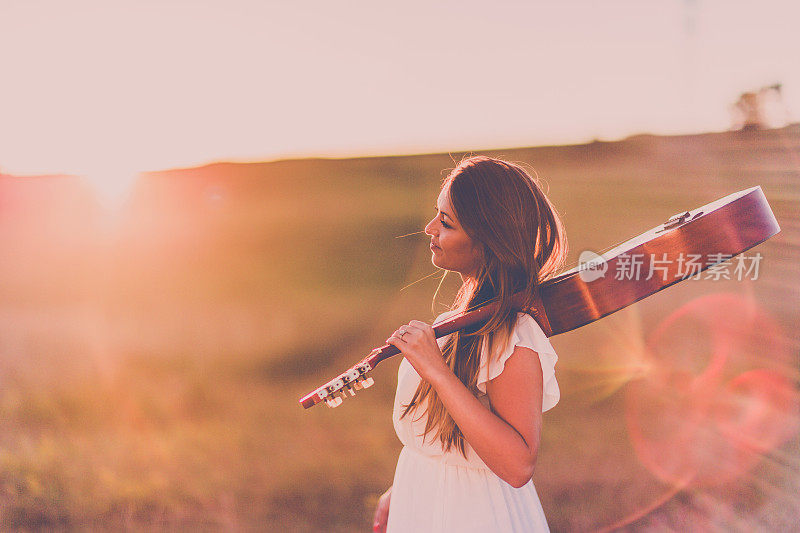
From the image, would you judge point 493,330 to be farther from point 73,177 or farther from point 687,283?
point 73,177

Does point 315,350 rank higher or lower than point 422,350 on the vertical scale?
lower

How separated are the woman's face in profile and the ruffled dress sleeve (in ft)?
0.62

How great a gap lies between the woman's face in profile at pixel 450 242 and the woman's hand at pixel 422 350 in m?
0.23

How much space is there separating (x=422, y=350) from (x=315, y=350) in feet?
13.3

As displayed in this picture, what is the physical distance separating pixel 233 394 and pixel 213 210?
201cm

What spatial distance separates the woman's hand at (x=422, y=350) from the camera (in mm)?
1343

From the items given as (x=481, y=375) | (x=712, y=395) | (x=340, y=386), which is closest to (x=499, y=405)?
(x=481, y=375)

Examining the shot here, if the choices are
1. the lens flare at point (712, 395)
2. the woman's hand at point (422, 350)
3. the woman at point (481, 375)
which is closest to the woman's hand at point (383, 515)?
the woman at point (481, 375)

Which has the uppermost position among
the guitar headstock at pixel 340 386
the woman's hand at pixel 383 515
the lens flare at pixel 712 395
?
the guitar headstock at pixel 340 386

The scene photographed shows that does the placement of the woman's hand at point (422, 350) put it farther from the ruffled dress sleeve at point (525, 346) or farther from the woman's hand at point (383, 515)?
the woman's hand at point (383, 515)

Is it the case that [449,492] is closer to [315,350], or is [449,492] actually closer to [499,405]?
[499,405]

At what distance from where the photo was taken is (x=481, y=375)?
1.42 metres

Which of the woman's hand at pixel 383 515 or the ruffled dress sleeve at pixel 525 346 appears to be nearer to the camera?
the ruffled dress sleeve at pixel 525 346

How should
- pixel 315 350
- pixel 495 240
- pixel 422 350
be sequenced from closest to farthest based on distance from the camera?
1. pixel 422 350
2. pixel 495 240
3. pixel 315 350
